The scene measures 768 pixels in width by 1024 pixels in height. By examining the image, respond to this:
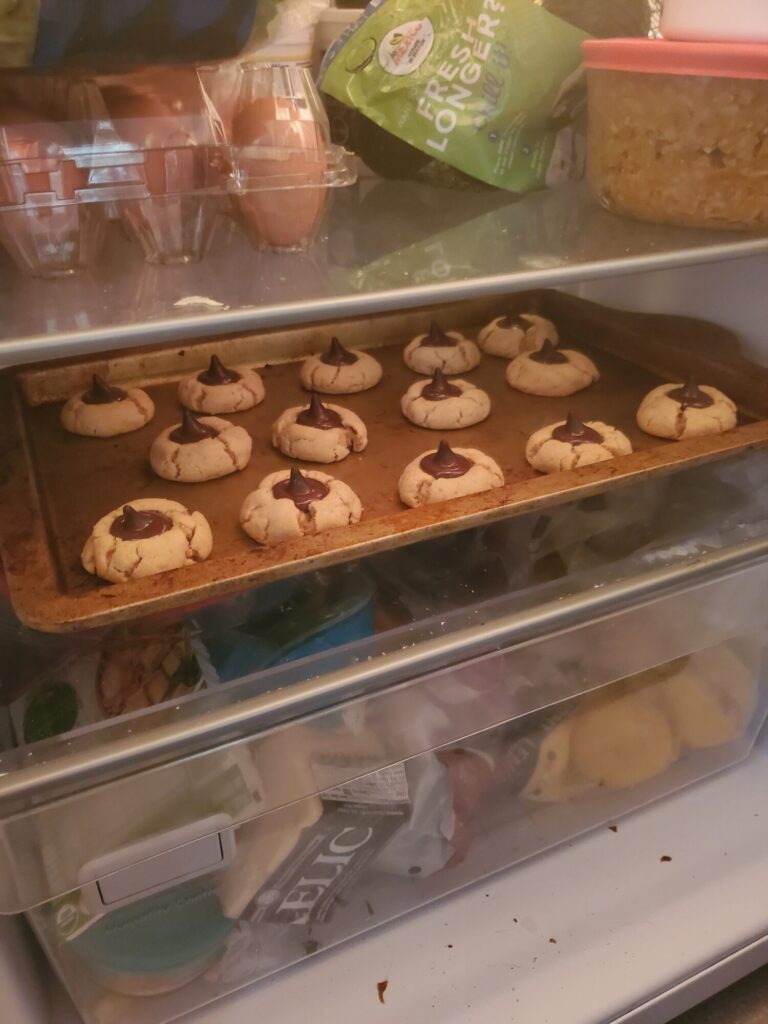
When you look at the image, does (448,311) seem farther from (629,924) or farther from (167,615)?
(629,924)

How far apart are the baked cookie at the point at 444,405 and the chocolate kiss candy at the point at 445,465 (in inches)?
5.5

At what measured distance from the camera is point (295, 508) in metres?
0.77

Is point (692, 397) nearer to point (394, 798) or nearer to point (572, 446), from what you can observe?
point (572, 446)

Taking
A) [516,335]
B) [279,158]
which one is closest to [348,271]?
[279,158]

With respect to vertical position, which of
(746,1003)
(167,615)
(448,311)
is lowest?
(746,1003)

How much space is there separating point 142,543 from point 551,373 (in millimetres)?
576

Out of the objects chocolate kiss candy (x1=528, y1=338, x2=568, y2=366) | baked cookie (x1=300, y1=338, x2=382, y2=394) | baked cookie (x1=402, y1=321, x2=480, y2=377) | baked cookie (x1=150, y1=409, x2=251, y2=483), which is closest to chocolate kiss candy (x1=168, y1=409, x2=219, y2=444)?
baked cookie (x1=150, y1=409, x2=251, y2=483)

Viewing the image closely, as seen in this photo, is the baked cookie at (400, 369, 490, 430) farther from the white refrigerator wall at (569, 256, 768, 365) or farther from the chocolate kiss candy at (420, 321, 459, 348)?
the white refrigerator wall at (569, 256, 768, 365)

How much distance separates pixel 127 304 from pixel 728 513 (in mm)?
721

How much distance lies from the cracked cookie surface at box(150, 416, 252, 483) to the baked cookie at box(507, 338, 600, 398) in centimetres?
39

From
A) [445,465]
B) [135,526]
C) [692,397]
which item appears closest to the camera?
[135,526]

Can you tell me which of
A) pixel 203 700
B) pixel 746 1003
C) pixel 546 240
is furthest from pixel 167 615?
pixel 746 1003

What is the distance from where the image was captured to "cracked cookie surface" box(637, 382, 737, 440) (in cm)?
92

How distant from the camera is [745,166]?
0.71 meters
